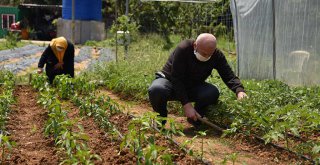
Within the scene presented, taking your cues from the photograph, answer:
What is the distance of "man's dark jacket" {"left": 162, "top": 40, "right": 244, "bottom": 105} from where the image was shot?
5.56m

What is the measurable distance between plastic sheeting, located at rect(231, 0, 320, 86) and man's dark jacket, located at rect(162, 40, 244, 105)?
3478 millimetres

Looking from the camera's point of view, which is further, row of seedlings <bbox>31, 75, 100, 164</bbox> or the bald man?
the bald man

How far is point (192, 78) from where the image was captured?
5.88m

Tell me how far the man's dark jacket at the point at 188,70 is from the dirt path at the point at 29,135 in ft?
4.99

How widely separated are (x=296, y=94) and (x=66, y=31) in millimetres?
20922

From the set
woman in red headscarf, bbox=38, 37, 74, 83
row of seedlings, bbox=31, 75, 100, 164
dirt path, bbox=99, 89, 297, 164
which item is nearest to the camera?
row of seedlings, bbox=31, 75, 100, 164

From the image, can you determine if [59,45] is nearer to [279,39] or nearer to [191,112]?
[191,112]

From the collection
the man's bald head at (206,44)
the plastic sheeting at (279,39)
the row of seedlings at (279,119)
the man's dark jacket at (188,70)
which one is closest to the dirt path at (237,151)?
the row of seedlings at (279,119)

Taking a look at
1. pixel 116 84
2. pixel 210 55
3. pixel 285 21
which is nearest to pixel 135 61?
pixel 116 84

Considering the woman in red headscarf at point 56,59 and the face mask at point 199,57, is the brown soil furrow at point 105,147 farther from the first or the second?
the woman in red headscarf at point 56,59

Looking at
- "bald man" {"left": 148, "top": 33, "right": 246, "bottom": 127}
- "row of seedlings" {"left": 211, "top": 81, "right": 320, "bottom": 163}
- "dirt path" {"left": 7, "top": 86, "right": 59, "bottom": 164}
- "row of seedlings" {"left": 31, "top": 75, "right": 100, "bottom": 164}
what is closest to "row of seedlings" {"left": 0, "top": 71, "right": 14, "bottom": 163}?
"dirt path" {"left": 7, "top": 86, "right": 59, "bottom": 164}

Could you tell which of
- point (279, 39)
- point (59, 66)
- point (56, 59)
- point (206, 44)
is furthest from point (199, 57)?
A: point (279, 39)

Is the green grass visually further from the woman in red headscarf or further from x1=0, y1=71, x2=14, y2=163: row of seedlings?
x1=0, y1=71, x2=14, y2=163: row of seedlings

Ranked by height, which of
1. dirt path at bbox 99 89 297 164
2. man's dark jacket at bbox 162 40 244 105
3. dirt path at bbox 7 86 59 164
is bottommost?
dirt path at bbox 99 89 297 164
